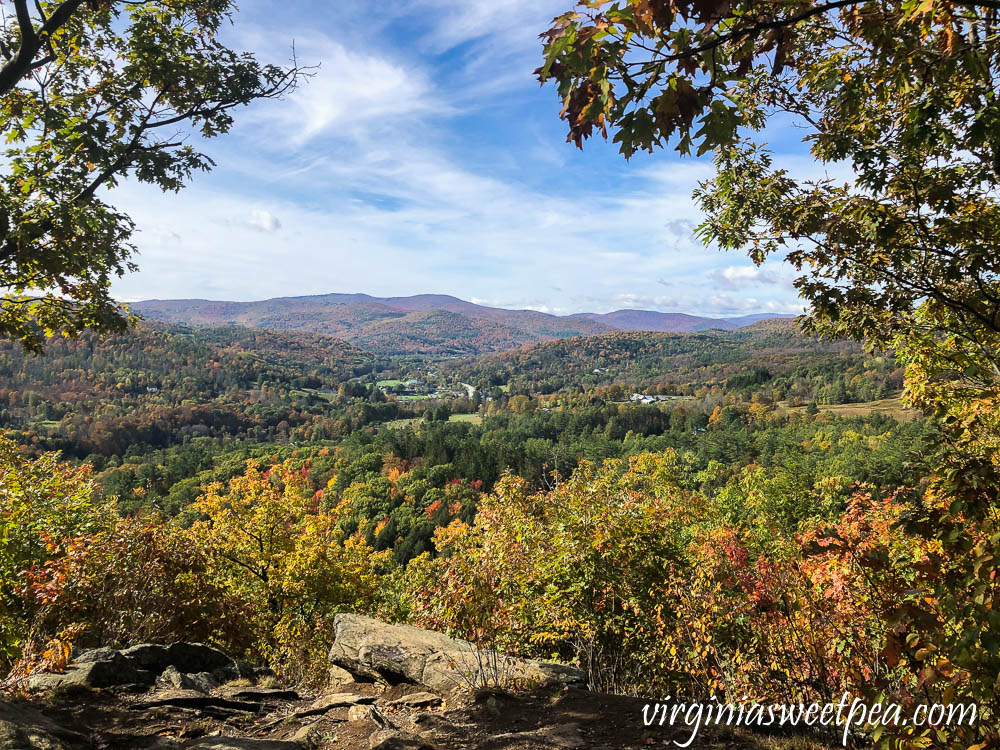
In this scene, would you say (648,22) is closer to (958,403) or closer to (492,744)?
(492,744)

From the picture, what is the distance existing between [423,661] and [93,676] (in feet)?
12.8

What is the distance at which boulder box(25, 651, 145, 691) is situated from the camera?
5488 millimetres

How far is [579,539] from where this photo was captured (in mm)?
7012

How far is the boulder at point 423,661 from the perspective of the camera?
5.79 meters

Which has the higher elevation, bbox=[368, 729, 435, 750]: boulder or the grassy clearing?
bbox=[368, 729, 435, 750]: boulder

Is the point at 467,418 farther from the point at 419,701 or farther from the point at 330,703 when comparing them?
the point at 419,701

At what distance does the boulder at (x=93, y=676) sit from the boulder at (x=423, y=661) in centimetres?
254

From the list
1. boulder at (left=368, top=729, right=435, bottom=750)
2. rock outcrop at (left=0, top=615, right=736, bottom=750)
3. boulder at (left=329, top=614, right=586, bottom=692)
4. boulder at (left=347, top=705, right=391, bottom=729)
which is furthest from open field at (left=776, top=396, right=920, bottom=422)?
boulder at (left=368, top=729, right=435, bottom=750)

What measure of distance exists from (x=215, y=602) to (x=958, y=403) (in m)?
14.2

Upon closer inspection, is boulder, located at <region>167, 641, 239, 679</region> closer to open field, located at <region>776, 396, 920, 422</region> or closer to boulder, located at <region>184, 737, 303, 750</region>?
boulder, located at <region>184, 737, 303, 750</region>

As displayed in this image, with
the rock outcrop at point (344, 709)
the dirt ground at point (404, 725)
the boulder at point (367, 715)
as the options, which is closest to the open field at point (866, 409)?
the rock outcrop at point (344, 709)

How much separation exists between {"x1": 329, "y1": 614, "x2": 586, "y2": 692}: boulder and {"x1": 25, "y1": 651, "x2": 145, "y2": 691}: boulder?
2.54 meters

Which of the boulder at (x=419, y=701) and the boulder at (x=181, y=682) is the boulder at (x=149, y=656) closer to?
the boulder at (x=181, y=682)

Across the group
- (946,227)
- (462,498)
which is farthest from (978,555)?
(462,498)
